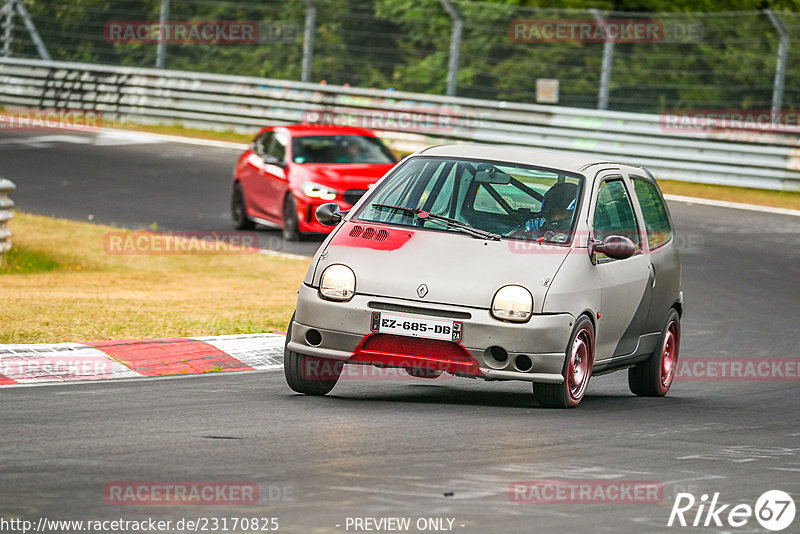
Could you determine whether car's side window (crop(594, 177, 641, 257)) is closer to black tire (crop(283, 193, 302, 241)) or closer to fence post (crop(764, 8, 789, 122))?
black tire (crop(283, 193, 302, 241))

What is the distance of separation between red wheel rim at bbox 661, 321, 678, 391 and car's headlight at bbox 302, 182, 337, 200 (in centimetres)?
877

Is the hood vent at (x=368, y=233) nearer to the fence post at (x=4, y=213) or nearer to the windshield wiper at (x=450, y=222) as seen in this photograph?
the windshield wiper at (x=450, y=222)

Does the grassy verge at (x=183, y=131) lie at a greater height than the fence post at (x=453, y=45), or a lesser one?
lesser

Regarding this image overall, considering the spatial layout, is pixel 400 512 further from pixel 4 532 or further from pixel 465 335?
pixel 465 335

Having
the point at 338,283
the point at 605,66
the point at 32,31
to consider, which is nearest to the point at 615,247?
the point at 338,283

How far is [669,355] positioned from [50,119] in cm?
2558

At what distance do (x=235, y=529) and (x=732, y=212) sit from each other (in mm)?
19187

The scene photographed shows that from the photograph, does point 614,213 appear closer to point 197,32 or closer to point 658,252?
point 658,252

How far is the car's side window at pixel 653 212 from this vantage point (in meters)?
10.8

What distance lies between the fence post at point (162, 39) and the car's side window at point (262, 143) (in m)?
12.1

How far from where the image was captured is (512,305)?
8812mm

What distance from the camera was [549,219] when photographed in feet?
31.9

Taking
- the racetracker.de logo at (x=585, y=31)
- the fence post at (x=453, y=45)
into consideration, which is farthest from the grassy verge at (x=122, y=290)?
the racetracker.de logo at (x=585, y=31)

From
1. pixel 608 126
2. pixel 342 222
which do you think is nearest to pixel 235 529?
pixel 342 222
